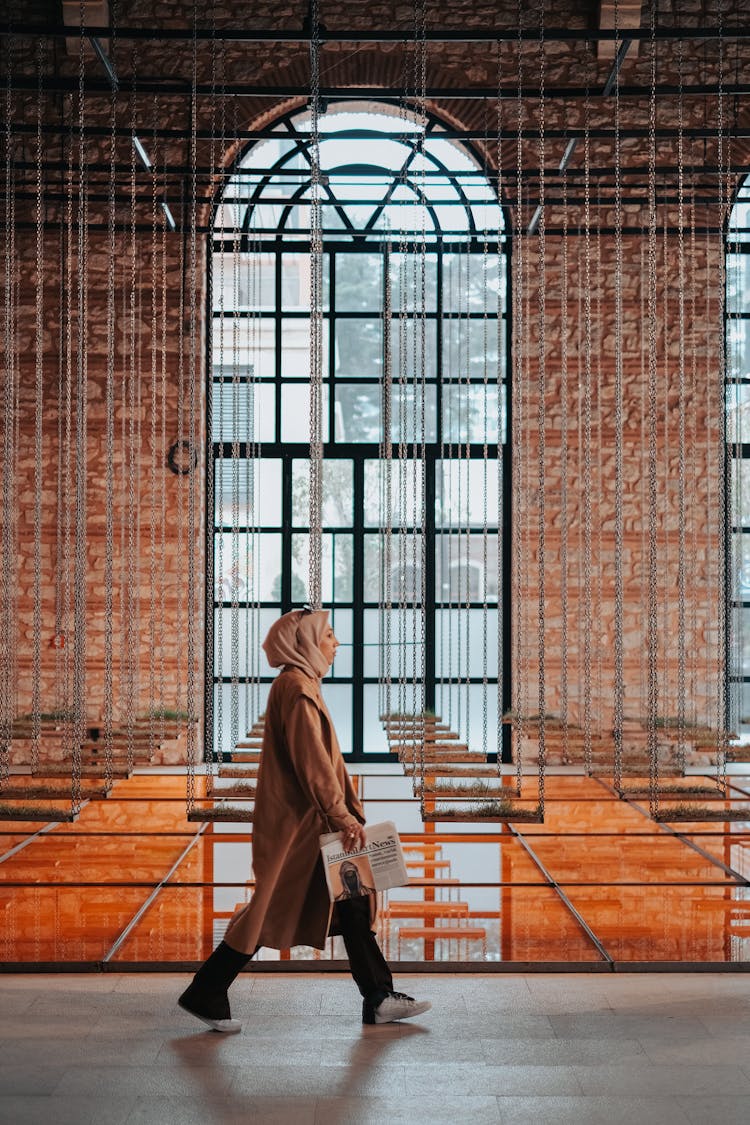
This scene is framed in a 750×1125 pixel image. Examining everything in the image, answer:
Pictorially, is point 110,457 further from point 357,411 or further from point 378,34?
point 357,411

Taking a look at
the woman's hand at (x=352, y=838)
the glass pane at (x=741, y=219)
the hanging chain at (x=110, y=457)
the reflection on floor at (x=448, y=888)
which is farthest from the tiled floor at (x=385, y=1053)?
the glass pane at (x=741, y=219)

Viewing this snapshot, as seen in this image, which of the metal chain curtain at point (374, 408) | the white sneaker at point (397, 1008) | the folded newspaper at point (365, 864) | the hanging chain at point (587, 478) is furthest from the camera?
the metal chain curtain at point (374, 408)

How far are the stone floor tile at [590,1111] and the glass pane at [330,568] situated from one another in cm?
821

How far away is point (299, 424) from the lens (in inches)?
456

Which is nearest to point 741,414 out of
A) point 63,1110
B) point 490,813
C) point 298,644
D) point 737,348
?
point 737,348

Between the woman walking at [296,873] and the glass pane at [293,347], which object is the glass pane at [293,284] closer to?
the glass pane at [293,347]

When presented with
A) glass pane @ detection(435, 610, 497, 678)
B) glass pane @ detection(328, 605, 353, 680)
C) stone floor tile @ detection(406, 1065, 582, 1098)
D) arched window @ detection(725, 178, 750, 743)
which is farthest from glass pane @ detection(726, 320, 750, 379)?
stone floor tile @ detection(406, 1065, 582, 1098)

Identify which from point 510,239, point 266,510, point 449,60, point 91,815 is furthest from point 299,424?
point 91,815

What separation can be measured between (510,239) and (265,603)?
383 cm

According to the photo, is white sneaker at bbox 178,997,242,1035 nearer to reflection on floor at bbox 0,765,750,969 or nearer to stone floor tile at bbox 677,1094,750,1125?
reflection on floor at bbox 0,765,750,969

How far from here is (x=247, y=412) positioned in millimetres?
11453

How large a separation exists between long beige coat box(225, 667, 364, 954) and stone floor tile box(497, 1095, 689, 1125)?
863 mm

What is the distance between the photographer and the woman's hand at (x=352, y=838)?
3967 mm

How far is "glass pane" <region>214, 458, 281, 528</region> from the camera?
37.4 feet
